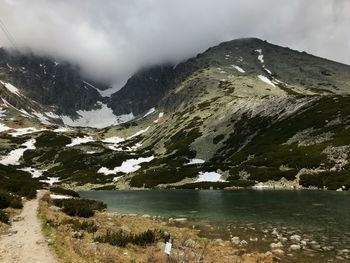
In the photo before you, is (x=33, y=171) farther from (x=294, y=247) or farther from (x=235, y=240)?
(x=294, y=247)

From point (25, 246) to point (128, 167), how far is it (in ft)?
373

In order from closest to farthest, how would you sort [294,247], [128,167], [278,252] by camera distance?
[278,252] → [294,247] → [128,167]

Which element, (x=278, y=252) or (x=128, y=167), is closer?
(x=278, y=252)

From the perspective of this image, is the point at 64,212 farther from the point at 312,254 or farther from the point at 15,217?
the point at 312,254

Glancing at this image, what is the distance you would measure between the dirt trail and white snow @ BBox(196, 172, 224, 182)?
64882 millimetres

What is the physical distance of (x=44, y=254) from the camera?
54.3 ft

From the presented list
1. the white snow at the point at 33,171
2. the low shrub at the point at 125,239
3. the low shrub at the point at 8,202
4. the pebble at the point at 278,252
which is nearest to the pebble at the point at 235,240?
the pebble at the point at 278,252

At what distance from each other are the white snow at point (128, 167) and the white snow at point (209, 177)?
1477 inches

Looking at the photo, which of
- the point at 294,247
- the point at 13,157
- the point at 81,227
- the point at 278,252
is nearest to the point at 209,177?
the point at 81,227

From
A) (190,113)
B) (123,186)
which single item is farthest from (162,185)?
(190,113)

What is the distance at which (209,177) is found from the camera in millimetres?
90188

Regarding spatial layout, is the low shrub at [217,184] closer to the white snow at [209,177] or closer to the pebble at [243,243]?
the white snow at [209,177]

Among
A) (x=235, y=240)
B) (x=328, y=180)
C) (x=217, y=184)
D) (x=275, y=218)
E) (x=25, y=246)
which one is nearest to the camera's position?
(x=25, y=246)

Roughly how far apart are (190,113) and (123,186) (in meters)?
→ 96.0
